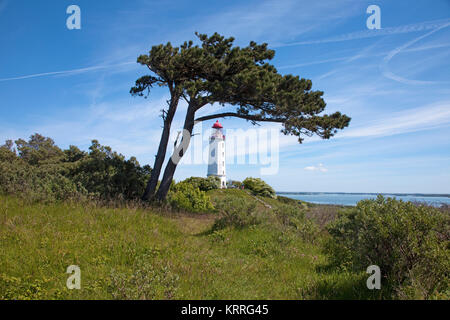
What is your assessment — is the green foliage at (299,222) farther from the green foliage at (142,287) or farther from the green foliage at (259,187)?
the green foliage at (259,187)

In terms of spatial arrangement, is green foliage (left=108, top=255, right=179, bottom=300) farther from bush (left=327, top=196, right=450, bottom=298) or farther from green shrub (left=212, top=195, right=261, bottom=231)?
green shrub (left=212, top=195, right=261, bottom=231)

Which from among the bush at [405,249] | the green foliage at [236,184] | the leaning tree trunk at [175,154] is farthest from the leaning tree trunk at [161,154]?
the green foliage at [236,184]

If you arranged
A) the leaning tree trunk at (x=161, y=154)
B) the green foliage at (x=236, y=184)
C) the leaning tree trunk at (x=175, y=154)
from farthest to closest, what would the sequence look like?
the green foliage at (x=236, y=184) → the leaning tree trunk at (x=175, y=154) → the leaning tree trunk at (x=161, y=154)

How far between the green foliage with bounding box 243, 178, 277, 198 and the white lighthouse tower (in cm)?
486

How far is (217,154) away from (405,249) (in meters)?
38.3

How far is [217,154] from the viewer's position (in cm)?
4206

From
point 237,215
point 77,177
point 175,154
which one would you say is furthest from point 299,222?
point 77,177

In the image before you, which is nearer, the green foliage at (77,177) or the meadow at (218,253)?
the meadow at (218,253)

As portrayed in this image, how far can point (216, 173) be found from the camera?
41.7m

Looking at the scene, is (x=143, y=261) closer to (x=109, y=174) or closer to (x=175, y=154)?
(x=109, y=174)

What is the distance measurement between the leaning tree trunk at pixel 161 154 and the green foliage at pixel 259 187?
23.3 metres

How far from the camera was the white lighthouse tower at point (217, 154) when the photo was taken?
137 ft

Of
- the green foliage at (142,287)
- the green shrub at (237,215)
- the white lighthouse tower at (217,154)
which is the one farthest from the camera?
the white lighthouse tower at (217,154)
